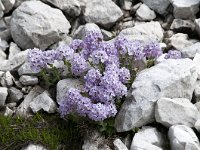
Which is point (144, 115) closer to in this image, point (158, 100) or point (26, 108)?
point (158, 100)

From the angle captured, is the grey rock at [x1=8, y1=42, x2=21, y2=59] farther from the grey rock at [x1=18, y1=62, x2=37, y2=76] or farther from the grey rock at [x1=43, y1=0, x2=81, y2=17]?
the grey rock at [x1=43, y1=0, x2=81, y2=17]

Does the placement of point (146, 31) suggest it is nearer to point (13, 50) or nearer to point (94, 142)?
point (13, 50)

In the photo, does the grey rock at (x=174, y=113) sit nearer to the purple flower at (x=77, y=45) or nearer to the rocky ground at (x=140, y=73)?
the rocky ground at (x=140, y=73)

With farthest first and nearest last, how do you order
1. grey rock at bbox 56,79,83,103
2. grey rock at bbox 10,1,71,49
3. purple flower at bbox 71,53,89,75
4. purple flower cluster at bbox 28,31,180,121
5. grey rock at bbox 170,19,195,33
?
grey rock at bbox 170,19,195,33 → grey rock at bbox 10,1,71,49 → grey rock at bbox 56,79,83,103 → purple flower at bbox 71,53,89,75 → purple flower cluster at bbox 28,31,180,121

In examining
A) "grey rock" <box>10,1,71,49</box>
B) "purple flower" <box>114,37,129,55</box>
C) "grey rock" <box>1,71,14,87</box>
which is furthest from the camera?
"grey rock" <box>10,1,71,49</box>

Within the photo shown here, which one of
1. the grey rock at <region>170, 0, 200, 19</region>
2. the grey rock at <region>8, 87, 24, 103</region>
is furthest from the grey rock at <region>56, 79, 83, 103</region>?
the grey rock at <region>170, 0, 200, 19</region>

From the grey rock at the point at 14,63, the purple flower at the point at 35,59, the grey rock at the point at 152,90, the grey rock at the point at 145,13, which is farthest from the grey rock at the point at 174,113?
the grey rock at the point at 145,13

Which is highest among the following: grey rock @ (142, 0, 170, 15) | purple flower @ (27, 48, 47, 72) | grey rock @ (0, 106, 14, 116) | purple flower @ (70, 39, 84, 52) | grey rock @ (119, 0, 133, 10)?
purple flower @ (70, 39, 84, 52)

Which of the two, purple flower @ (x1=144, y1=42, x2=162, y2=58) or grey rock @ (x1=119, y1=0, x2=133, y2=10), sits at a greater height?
purple flower @ (x1=144, y1=42, x2=162, y2=58)

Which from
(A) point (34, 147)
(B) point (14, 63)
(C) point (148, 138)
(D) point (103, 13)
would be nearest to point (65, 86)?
(A) point (34, 147)
